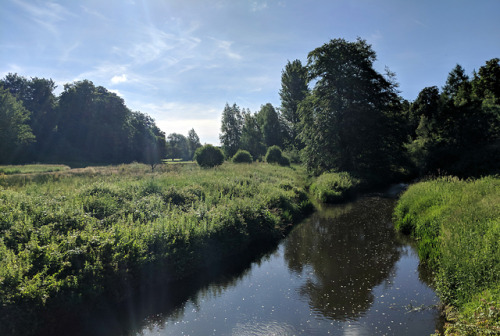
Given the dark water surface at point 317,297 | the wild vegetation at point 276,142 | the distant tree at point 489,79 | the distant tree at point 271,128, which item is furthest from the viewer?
the distant tree at point 271,128

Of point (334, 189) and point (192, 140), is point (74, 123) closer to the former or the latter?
point (334, 189)

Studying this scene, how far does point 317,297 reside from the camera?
305 inches

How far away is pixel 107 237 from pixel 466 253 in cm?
933

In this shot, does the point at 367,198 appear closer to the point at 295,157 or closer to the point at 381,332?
the point at 381,332

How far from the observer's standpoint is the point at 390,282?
837 cm

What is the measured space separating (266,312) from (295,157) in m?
39.5

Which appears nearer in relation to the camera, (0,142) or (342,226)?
(342,226)

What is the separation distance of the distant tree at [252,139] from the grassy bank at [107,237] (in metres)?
45.9

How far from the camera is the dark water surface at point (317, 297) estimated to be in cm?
648

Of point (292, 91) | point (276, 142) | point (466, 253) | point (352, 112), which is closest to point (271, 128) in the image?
point (276, 142)

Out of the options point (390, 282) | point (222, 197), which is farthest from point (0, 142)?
point (390, 282)

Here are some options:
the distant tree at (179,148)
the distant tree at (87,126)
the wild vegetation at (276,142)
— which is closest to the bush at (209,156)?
the wild vegetation at (276,142)

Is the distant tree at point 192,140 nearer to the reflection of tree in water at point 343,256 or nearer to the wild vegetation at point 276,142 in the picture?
the wild vegetation at point 276,142

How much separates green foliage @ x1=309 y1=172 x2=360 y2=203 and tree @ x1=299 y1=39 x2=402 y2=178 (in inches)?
211
